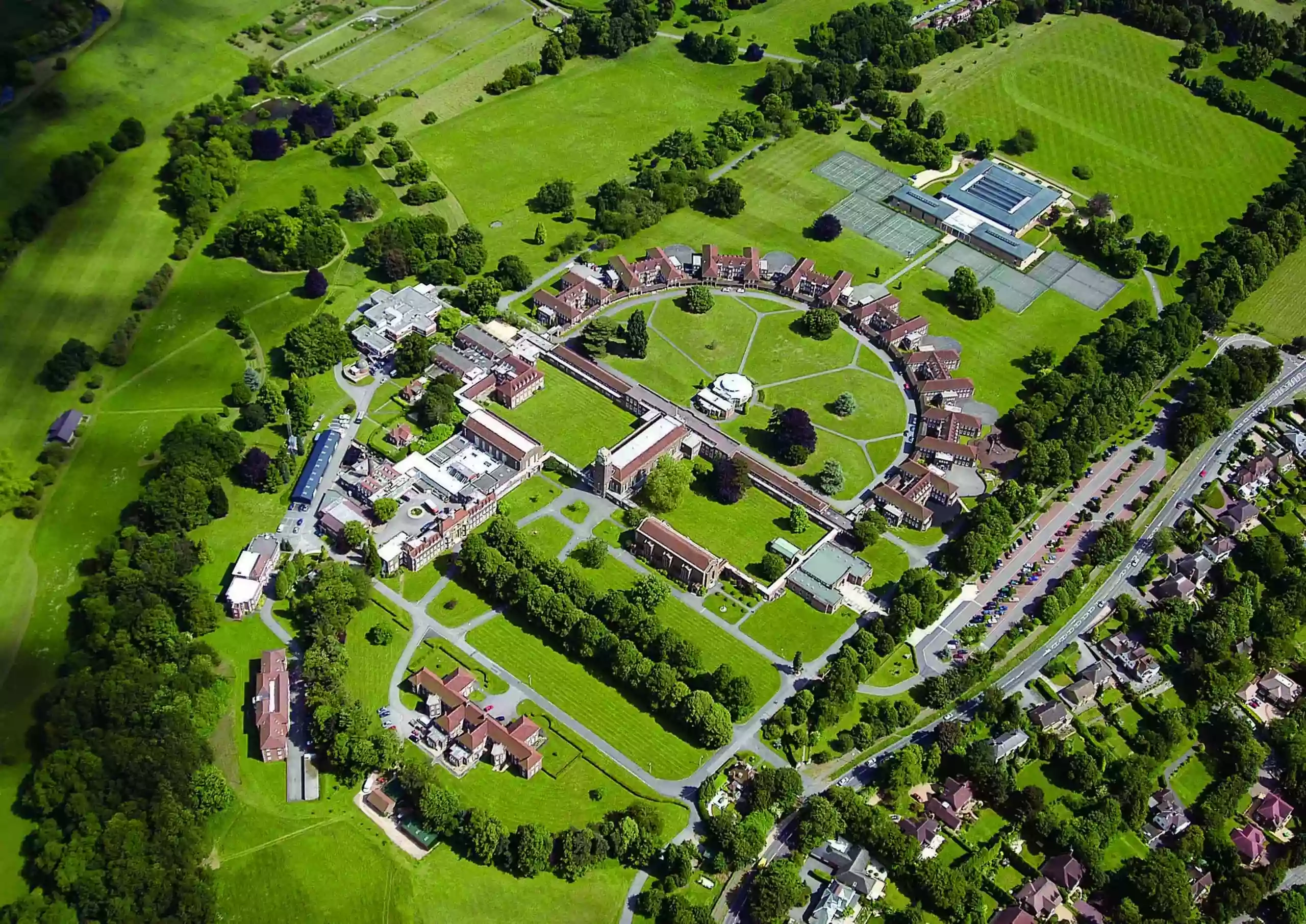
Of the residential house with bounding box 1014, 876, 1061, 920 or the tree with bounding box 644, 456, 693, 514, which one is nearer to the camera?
the residential house with bounding box 1014, 876, 1061, 920

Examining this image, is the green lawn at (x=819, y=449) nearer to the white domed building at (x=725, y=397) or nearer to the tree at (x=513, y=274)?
the white domed building at (x=725, y=397)

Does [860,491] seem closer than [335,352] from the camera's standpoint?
Yes

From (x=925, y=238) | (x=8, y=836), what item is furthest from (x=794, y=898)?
(x=925, y=238)

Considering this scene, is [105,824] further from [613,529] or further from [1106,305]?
[1106,305]

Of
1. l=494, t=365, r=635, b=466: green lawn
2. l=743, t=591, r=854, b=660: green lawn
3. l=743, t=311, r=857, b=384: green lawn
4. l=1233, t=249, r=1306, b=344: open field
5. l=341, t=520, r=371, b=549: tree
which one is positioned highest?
l=341, t=520, r=371, b=549: tree

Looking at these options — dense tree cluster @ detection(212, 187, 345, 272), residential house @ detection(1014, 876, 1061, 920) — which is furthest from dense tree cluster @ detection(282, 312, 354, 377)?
residential house @ detection(1014, 876, 1061, 920)

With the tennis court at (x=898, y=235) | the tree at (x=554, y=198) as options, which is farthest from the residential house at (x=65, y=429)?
the tennis court at (x=898, y=235)

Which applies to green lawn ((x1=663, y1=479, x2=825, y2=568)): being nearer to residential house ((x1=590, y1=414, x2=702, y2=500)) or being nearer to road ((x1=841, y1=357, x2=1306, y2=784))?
residential house ((x1=590, y1=414, x2=702, y2=500))
